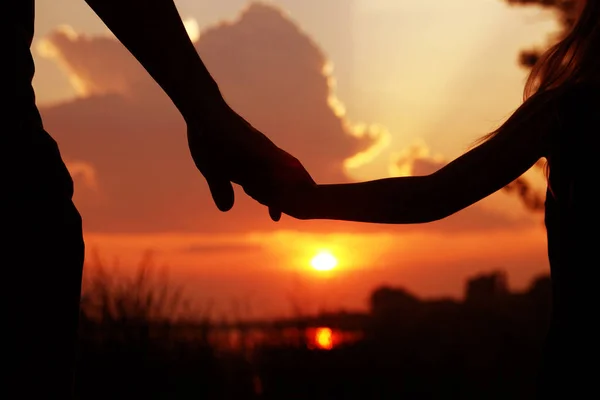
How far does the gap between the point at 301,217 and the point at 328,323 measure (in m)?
5.36

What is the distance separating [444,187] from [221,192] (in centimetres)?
59

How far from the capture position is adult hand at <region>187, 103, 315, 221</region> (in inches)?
92.7

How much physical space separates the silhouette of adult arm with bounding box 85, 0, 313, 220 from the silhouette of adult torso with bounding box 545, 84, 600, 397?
69 centimetres

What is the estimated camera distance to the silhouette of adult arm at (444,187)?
6.83 feet

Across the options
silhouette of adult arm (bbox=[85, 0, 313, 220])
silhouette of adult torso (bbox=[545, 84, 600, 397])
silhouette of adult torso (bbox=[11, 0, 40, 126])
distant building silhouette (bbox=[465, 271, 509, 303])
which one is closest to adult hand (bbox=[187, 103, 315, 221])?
silhouette of adult arm (bbox=[85, 0, 313, 220])

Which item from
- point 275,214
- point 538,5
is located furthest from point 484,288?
point 275,214

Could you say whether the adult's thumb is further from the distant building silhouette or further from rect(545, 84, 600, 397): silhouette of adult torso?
the distant building silhouette

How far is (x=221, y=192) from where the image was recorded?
2.33m

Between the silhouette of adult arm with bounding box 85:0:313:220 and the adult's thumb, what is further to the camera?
the adult's thumb

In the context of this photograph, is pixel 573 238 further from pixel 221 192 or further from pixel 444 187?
pixel 221 192

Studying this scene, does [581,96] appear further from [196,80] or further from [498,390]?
[498,390]

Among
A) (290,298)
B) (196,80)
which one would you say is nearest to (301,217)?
(196,80)

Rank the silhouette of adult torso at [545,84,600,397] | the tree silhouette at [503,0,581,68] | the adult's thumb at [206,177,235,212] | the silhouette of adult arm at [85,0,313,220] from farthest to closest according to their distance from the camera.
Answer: the tree silhouette at [503,0,581,68] < the adult's thumb at [206,177,235,212] < the silhouette of adult arm at [85,0,313,220] < the silhouette of adult torso at [545,84,600,397]

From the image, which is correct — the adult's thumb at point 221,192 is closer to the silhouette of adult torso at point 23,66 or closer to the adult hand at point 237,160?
the adult hand at point 237,160
